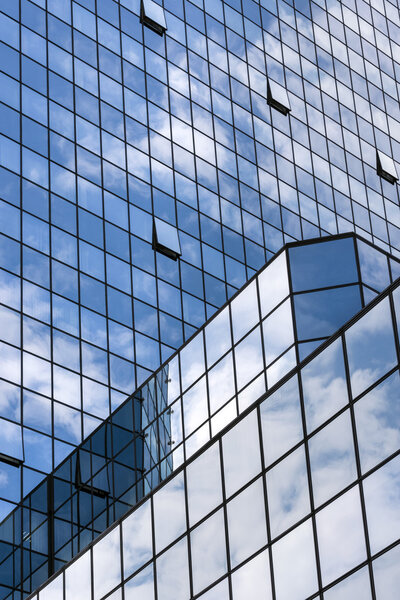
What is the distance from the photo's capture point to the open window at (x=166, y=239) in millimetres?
60875

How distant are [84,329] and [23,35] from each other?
1554 centimetres

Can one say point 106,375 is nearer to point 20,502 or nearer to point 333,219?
point 20,502

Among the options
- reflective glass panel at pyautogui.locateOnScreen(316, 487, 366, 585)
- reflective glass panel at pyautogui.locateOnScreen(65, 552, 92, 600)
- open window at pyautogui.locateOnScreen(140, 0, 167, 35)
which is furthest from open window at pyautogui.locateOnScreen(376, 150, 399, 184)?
reflective glass panel at pyautogui.locateOnScreen(316, 487, 366, 585)

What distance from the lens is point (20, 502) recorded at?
4838 centimetres

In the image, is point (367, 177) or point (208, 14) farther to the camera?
point (367, 177)

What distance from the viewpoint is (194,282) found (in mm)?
61875

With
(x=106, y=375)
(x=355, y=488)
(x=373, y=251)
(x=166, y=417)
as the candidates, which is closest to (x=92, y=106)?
(x=106, y=375)

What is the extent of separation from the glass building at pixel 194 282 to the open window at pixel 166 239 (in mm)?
165

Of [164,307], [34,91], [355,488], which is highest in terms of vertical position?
[34,91]

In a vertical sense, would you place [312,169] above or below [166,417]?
above

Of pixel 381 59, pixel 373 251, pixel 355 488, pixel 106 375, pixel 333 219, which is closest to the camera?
pixel 355 488

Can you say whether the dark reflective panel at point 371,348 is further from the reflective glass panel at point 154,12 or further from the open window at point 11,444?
the reflective glass panel at point 154,12

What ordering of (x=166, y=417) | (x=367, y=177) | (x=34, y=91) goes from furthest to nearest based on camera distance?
(x=367, y=177) < (x=34, y=91) < (x=166, y=417)

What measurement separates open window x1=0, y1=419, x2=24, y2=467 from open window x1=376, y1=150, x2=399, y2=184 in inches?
1555
